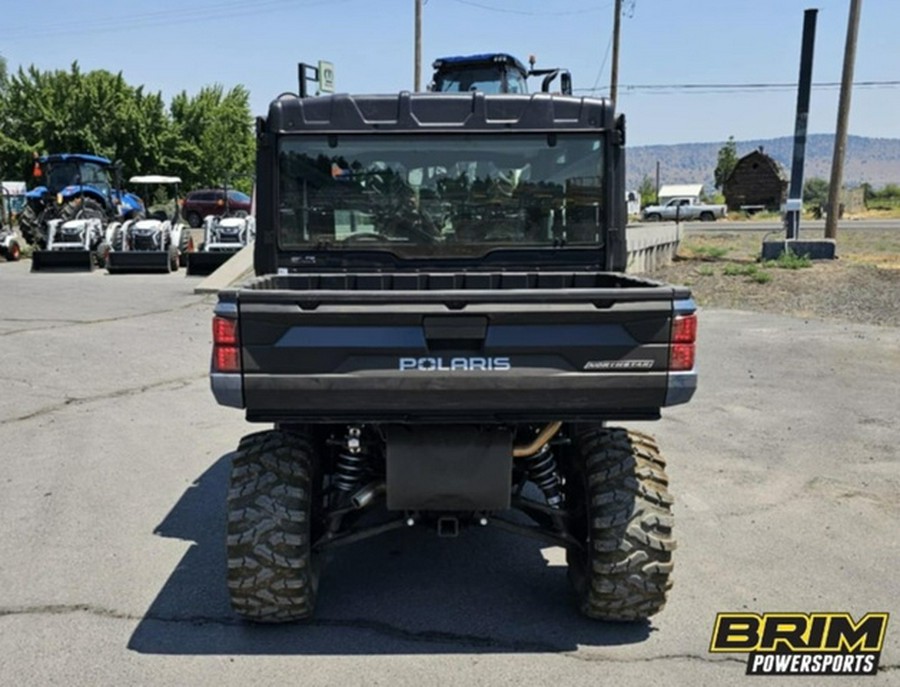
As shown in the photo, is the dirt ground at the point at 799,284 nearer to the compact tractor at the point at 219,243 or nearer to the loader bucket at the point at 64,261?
the compact tractor at the point at 219,243

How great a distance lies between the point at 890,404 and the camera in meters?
8.00

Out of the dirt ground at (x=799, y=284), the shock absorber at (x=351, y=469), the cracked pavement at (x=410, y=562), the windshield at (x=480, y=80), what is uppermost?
the windshield at (x=480, y=80)

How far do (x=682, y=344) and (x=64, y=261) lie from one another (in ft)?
66.6

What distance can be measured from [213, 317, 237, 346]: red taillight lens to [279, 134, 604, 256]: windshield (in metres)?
1.74

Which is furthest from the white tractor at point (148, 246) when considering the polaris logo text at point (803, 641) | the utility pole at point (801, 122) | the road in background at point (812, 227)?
the road in background at point (812, 227)

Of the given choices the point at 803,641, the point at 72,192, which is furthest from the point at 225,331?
the point at 72,192

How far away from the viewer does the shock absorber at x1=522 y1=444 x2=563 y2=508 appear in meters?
4.19

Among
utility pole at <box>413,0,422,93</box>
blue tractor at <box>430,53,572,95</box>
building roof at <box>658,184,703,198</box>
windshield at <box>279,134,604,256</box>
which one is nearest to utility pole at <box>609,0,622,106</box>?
utility pole at <box>413,0,422,93</box>

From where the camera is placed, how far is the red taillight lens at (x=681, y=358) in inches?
138

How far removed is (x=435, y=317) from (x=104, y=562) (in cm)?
256

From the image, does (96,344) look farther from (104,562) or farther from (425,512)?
(425,512)

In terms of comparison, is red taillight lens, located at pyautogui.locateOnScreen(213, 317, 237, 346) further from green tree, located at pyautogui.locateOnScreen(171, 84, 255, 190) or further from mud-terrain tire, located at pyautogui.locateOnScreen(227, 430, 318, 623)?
green tree, located at pyautogui.locateOnScreen(171, 84, 255, 190)

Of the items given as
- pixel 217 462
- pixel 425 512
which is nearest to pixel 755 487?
pixel 425 512

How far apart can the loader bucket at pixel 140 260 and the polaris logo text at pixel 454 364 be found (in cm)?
1799
